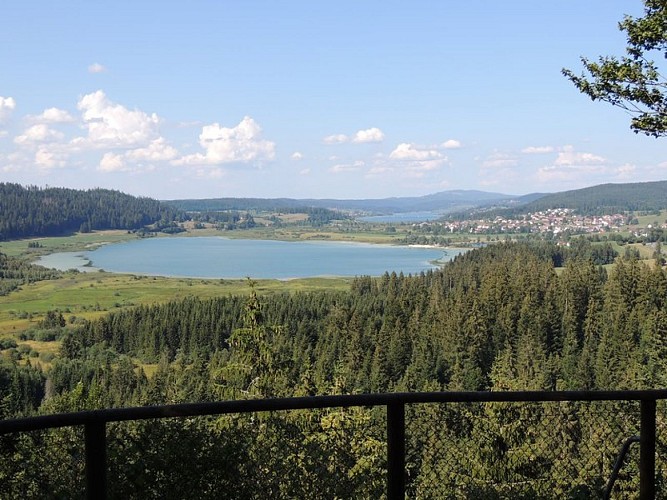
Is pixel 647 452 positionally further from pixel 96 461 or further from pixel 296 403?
pixel 96 461

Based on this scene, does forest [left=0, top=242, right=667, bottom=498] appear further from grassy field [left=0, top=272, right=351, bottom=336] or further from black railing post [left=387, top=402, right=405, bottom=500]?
grassy field [left=0, top=272, right=351, bottom=336]

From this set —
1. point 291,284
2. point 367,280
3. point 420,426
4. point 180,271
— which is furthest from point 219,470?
point 180,271

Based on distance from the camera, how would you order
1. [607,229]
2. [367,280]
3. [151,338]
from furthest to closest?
[607,229] → [367,280] → [151,338]

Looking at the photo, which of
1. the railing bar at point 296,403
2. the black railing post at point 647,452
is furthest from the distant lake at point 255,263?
the railing bar at point 296,403

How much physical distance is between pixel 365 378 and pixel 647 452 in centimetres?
5352

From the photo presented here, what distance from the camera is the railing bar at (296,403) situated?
8.14 feet

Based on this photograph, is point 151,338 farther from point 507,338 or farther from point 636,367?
point 636,367

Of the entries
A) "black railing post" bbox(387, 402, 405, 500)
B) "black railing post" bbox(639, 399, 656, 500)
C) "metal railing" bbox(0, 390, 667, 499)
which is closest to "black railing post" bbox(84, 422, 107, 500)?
"metal railing" bbox(0, 390, 667, 499)

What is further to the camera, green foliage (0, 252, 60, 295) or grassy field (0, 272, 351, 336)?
green foliage (0, 252, 60, 295)

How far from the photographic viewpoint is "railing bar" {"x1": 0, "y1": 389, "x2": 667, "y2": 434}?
2480mm

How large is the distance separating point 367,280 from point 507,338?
49.3 m

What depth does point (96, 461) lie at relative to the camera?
2604mm

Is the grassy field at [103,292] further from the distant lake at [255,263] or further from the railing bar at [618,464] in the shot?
the railing bar at [618,464]

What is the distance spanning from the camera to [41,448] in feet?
9.02
